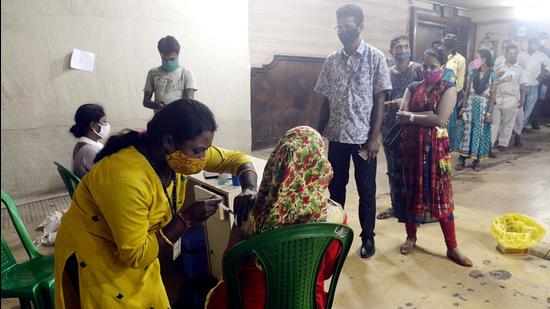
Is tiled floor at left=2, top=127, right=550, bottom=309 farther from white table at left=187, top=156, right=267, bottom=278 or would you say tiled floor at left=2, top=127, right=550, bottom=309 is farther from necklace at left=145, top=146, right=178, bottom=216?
necklace at left=145, top=146, right=178, bottom=216

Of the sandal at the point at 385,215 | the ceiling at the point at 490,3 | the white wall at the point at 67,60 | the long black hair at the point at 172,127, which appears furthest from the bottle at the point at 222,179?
the ceiling at the point at 490,3

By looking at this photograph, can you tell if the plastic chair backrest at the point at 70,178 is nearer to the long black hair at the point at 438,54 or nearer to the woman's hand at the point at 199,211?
the woman's hand at the point at 199,211

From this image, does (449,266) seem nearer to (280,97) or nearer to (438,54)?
(438,54)

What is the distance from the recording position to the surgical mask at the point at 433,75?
2.22m

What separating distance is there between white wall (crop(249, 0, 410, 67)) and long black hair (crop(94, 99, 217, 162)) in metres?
4.27

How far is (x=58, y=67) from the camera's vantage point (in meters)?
3.67

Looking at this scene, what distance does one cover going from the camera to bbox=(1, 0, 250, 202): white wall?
3494mm

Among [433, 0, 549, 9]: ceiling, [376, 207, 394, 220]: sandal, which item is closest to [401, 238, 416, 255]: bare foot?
[376, 207, 394, 220]: sandal

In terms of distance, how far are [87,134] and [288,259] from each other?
65.4 inches

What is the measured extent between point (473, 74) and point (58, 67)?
4359mm

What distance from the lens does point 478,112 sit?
432 cm

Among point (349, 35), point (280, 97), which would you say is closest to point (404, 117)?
point (349, 35)

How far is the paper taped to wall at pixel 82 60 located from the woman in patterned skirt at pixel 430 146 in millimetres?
3046

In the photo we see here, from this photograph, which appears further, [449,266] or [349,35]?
[449,266]
